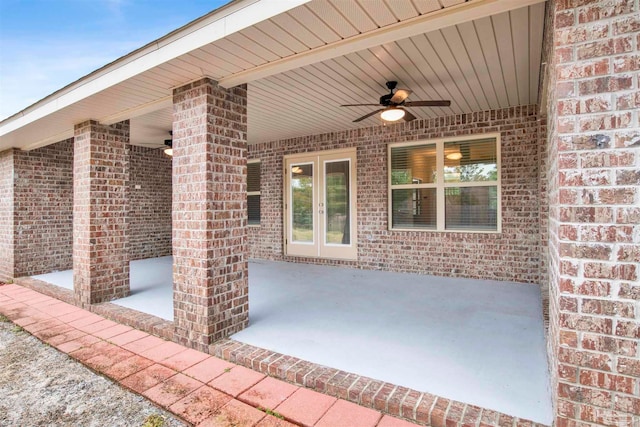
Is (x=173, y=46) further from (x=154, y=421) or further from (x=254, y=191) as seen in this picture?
(x=254, y=191)

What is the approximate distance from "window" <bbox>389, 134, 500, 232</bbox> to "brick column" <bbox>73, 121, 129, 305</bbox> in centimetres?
422

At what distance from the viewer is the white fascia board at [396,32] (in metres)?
1.94

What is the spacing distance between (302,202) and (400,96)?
3.72 meters

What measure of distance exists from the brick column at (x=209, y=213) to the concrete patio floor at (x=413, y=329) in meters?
0.37

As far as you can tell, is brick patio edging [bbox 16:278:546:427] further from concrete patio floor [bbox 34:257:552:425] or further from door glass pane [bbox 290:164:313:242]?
door glass pane [bbox 290:164:313:242]

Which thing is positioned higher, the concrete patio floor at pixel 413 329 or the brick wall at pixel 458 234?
the brick wall at pixel 458 234

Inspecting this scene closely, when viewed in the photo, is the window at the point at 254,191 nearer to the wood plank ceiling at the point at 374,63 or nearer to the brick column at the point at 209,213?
the wood plank ceiling at the point at 374,63

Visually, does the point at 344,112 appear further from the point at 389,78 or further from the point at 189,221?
the point at 189,221

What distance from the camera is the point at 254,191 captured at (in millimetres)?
7629

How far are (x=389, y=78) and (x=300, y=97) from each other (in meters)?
1.21

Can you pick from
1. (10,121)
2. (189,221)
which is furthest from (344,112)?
(10,121)

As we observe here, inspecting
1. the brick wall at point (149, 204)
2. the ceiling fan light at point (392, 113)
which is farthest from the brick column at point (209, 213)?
the brick wall at point (149, 204)

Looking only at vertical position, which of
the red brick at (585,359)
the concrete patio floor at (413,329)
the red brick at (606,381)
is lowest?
the concrete patio floor at (413,329)

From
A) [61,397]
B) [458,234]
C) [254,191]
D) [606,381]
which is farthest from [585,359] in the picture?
[254,191]
